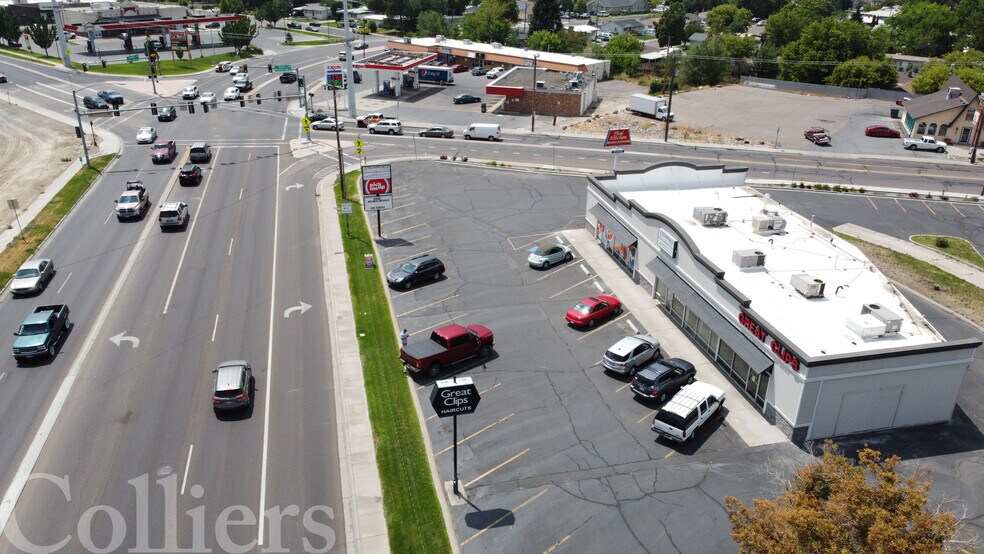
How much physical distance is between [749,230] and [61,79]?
Answer: 363 feet

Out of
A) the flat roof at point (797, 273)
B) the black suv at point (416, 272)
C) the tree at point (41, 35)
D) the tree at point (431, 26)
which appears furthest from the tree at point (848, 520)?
the tree at point (431, 26)

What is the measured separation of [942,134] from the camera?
275 ft

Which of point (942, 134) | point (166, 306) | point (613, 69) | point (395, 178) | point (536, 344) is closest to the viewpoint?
point (536, 344)

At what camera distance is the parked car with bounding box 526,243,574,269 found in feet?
149

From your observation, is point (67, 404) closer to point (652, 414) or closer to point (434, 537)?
point (434, 537)

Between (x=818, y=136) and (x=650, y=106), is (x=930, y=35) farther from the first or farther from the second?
(x=650, y=106)

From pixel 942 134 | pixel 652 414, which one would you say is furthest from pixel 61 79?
pixel 942 134

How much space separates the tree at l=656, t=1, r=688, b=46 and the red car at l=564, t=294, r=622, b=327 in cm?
13310

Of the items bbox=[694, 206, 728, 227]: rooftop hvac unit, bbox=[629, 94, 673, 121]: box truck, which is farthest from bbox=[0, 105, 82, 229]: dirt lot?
bbox=[629, 94, 673, 121]: box truck

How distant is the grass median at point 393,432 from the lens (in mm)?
24469

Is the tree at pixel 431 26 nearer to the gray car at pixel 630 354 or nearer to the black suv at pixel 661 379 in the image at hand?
the gray car at pixel 630 354

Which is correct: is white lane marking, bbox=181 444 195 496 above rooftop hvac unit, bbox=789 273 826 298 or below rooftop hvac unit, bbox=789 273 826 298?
below

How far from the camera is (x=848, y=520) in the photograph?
1672cm

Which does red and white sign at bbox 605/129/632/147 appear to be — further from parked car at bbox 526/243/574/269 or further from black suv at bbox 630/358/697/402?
black suv at bbox 630/358/697/402
